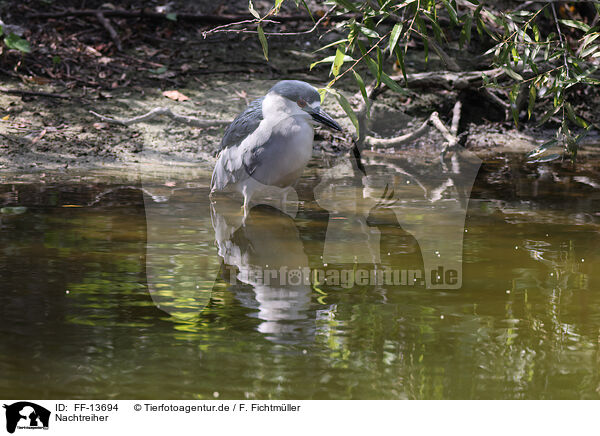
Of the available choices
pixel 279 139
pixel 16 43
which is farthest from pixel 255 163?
pixel 16 43

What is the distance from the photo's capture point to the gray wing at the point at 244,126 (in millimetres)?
4605

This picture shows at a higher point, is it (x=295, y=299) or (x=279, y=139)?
(x=279, y=139)

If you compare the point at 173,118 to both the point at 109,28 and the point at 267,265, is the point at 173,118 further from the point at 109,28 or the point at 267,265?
the point at 267,265

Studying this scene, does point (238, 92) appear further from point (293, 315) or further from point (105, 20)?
Result: point (293, 315)

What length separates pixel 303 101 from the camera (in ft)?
14.5

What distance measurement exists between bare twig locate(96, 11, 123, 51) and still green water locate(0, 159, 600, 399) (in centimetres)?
346

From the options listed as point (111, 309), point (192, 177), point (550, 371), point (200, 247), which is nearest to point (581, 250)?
point (550, 371)

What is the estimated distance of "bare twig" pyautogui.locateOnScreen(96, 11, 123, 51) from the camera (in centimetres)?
791

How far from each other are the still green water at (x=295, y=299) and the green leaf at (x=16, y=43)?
2.42m

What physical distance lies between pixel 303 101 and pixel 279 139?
0.27m

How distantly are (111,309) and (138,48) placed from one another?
5814 mm
